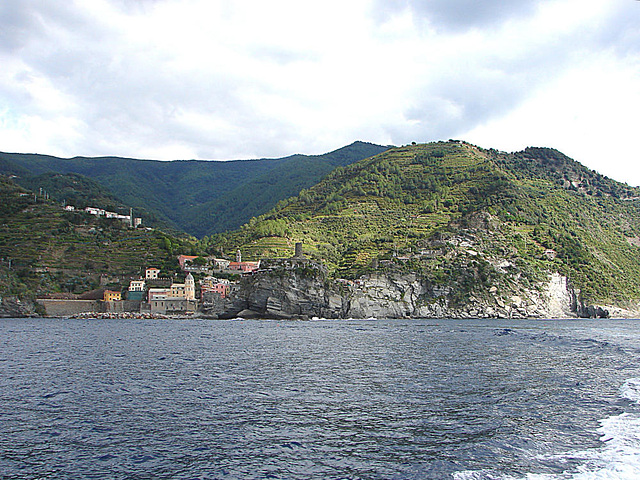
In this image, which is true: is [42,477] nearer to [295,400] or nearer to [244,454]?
[244,454]

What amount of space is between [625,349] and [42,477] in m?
38.7

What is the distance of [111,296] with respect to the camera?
318 feet

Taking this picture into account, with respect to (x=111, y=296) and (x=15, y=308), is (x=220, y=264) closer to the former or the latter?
(x=111, y=296)

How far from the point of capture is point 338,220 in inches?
5408

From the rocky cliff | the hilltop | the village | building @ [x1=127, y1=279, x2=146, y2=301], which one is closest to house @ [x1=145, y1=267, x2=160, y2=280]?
the village

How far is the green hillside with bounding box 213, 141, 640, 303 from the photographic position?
10325cm

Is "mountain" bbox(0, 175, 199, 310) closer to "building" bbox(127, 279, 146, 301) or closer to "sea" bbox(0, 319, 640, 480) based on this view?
"building" bbox(127, 279, 146, 301)

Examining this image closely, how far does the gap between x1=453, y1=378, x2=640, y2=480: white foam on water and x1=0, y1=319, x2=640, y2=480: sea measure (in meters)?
0.05

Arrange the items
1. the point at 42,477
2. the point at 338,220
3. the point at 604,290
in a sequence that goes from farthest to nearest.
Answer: the point at 338,220, the point at 604,290, the point at 42,477

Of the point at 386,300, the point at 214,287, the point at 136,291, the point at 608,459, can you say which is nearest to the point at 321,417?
the point at 608,459

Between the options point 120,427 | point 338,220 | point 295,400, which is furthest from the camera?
point 338,220

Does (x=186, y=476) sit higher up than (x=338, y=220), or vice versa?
(x=338, y=220)

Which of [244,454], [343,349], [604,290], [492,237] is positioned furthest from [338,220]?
[244,454]

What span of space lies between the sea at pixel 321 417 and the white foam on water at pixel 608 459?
1.8 inches
